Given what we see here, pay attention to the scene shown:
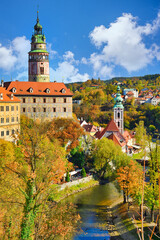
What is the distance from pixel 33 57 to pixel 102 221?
36.8 m

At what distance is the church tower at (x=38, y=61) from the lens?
5362cm

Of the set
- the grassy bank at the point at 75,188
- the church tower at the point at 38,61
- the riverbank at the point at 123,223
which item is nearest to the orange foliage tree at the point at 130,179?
the riverbank at the point at 123,223

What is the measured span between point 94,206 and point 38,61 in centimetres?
3298

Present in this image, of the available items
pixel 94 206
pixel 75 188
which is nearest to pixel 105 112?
pixel 75 188

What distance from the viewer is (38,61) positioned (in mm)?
53594

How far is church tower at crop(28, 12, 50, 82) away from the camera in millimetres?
53625

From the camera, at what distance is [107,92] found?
390 ft

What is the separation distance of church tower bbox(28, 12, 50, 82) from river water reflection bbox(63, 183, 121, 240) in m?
26.5

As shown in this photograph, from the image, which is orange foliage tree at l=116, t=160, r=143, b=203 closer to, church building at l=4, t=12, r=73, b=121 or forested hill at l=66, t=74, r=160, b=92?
church building at l=4, t=12, r=73, b=121

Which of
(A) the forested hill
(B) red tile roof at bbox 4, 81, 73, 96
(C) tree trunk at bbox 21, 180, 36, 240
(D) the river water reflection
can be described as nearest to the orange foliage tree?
(D) the river water reflection

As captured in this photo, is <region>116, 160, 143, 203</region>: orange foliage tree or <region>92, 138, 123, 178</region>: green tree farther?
<region>92, 138, 123, 178</region>: green tree

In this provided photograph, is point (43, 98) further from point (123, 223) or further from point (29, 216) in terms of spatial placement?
point (29, 216)

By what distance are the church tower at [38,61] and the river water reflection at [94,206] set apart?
26.5 meters

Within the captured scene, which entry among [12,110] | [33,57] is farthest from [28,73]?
[12,110]
